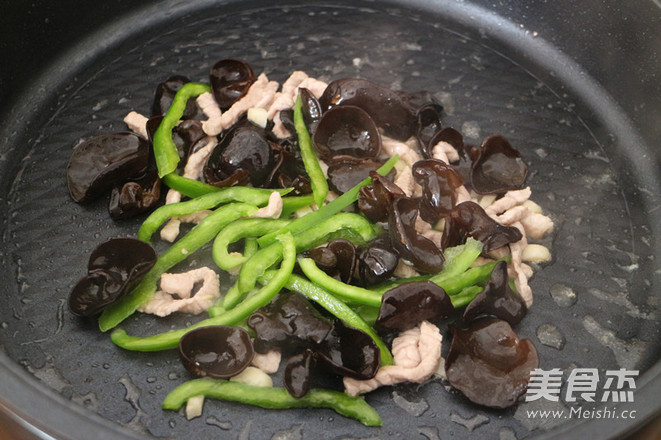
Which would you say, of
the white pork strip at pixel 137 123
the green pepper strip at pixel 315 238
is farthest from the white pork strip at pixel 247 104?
the green pepper strip at pixel 315 238

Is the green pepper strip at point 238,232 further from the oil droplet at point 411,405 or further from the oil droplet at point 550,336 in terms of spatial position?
the oil droplet at point 550,336

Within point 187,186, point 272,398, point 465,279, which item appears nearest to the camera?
point 272,398

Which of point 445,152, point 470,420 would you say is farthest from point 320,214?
point 470,420

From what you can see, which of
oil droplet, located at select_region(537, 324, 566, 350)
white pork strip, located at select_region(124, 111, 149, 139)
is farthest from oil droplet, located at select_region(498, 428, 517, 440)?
white pork strip, located at select_region(124, 111, 149, 139)

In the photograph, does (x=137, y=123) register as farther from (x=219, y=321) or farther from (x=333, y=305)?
(x=333, y=305)

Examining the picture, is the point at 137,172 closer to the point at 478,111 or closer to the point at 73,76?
the point at 73,76
